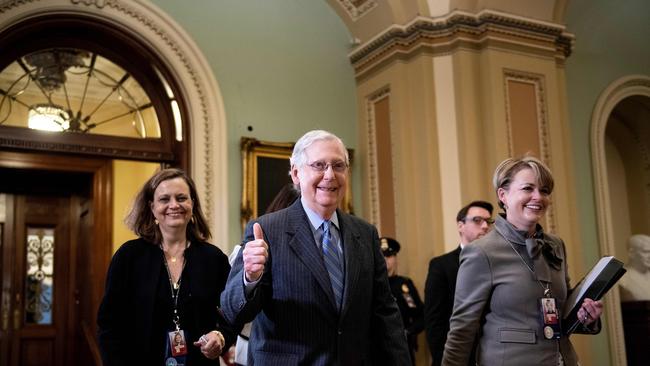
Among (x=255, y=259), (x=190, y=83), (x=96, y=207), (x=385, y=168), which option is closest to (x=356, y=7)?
(x=385, y=168)

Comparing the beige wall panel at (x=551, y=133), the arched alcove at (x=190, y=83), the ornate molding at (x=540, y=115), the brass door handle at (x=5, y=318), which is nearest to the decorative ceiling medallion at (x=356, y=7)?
the beige wall panel at (x=551, y=133)

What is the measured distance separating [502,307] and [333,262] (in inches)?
29.3

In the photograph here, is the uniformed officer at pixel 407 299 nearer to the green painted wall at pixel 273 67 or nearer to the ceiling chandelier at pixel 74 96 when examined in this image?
the green painted wall at pixel 273 67

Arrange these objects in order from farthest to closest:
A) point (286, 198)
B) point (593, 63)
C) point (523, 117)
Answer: point (593, 63) < point (523, 117) < point (286, 198)

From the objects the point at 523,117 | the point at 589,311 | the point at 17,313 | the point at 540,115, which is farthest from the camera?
the point at 17,313

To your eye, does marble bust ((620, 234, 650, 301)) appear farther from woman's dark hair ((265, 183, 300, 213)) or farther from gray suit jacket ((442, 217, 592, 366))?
woman's dark hair ((265, 183, 300, 213))

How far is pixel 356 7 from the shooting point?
260 inches

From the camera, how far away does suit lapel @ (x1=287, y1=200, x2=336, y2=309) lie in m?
2.13

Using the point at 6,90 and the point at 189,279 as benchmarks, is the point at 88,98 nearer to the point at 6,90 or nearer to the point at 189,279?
the point at 6,90

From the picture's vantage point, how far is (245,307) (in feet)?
6.57

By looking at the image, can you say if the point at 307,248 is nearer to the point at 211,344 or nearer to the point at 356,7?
the point at 211,344

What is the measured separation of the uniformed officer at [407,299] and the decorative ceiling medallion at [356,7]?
7.62ft

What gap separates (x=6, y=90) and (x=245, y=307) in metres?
4.21

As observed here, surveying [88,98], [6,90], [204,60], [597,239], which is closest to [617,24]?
[597,239]
